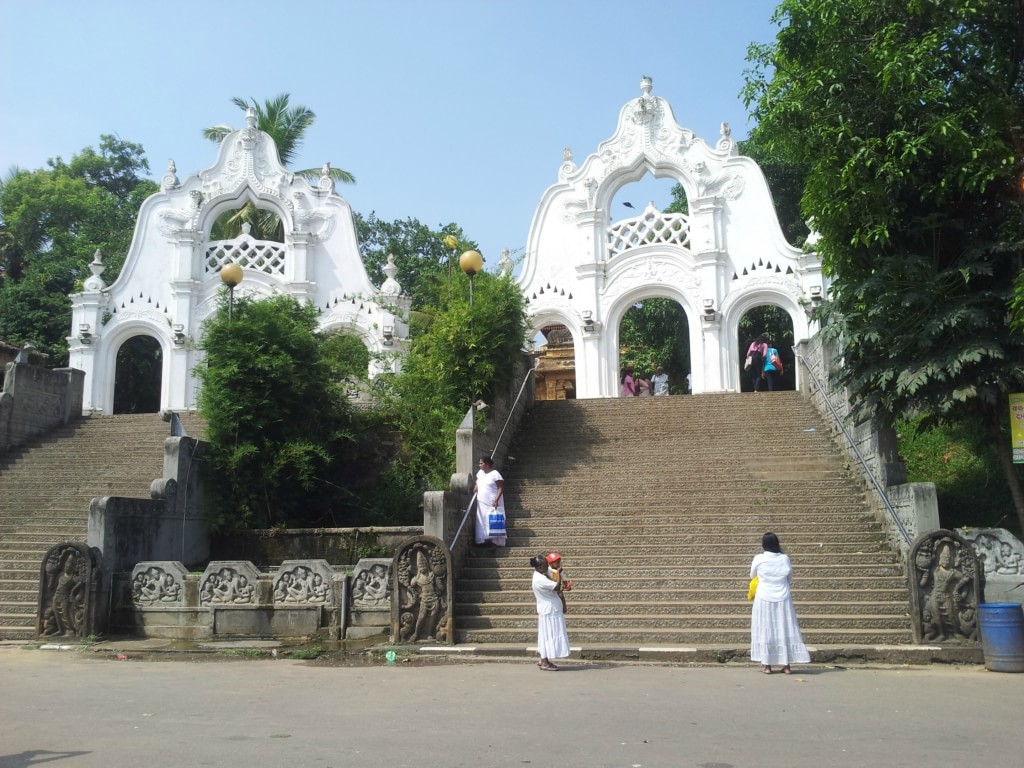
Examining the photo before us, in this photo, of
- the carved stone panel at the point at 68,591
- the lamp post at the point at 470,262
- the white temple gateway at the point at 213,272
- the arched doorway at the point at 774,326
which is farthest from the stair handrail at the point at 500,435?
the arched doorway at the point at 774,326

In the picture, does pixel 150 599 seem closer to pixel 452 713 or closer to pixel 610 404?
pixel 452 713

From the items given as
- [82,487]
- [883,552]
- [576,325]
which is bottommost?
[883,552]

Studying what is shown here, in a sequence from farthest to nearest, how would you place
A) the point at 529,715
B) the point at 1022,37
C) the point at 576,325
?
the point at 576,325 < the point at 1022,37 < the point at 529,715

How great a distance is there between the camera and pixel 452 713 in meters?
7.26

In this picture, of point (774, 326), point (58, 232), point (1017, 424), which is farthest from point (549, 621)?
point (58, 232)

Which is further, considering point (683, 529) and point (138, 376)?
point (138, 376)

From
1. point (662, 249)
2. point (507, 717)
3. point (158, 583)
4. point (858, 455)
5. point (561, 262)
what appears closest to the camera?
point (507, 717)

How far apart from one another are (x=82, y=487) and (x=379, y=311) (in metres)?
9.76

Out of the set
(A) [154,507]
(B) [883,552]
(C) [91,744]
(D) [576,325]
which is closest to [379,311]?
(D) [576,325]

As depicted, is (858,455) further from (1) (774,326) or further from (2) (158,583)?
(1) (774,326)

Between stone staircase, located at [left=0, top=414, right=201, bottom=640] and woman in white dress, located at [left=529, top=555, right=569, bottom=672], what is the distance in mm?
7219

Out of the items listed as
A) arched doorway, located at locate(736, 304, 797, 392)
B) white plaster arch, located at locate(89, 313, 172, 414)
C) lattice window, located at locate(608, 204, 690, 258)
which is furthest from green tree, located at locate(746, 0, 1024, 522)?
white plaster arch, located at locate(89, 313, 172, 414)

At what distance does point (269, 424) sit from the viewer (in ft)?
53.8

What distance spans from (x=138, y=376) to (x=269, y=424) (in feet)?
52.2
